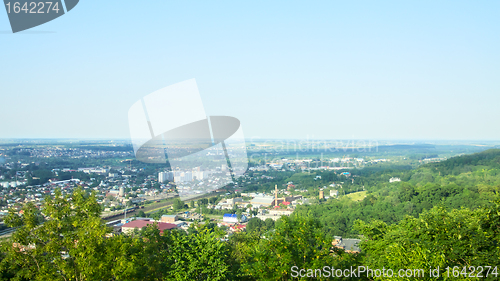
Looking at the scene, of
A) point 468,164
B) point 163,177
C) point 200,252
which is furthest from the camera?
point 468,164

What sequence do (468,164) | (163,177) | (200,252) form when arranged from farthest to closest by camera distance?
(468,164) < (163,177) < (200,252)

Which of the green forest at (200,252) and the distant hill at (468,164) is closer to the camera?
the green forest at (200,252)

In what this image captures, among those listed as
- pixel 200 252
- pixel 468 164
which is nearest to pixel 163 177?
pixel 200 252

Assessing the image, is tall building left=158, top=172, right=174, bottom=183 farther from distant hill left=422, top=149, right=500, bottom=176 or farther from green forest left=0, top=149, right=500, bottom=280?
distant hill left=422, top=149, right=500, bottom=176

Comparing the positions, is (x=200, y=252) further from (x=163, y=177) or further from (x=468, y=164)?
(x=468, y=164)

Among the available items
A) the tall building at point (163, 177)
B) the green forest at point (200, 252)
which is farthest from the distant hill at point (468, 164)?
the green forest at point (200, 252)

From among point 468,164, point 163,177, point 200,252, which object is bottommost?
point 468,164

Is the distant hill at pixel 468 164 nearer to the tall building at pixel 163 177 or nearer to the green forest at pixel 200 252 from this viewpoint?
the tall building at pixel 163 177

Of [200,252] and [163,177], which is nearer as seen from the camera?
[200,252]

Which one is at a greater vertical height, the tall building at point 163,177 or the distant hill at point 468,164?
the tall building at point 163,177

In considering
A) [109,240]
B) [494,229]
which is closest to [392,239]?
[494,229]

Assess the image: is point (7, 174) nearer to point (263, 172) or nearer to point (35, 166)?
point (35, 166)
